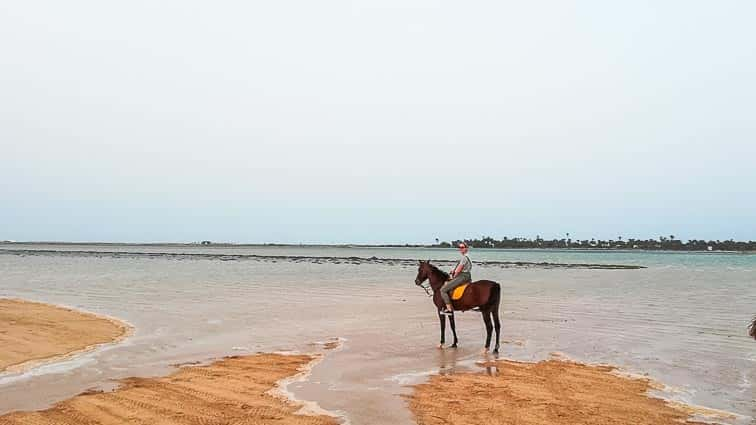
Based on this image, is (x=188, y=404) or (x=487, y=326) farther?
(x=487, y=326)

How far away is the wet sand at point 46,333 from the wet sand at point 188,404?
127 inches

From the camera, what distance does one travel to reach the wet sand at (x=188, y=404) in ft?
25.1

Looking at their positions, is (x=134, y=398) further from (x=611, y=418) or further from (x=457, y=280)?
(x=457, y=280)

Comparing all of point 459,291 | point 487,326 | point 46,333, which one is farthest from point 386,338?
point 46,333

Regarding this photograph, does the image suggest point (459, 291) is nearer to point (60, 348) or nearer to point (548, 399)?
point (548, 399)

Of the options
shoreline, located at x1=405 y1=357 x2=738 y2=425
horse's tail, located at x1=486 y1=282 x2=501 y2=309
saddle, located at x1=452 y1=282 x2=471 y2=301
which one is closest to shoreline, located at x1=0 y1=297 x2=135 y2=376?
shoreline, located at x1=405 y1=357 x2=738 y2=425

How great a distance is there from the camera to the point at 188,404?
839 cm

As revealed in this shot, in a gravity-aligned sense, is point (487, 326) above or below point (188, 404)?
above

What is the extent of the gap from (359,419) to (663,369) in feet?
23.4

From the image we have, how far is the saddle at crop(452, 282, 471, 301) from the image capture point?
14635mm

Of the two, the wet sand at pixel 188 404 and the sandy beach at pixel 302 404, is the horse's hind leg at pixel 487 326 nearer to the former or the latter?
the sandy beach at pixel 302 404

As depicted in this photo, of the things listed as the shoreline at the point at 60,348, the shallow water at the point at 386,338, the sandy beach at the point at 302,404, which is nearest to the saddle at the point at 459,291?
the shallow water at the point at 386,338

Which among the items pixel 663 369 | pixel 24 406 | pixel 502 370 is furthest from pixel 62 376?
pixel 663 369

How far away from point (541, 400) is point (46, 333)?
40.3 feet
